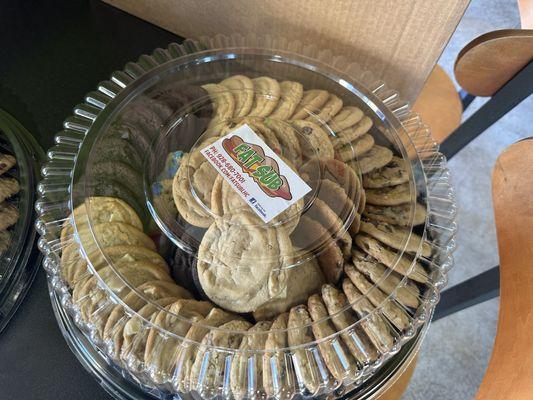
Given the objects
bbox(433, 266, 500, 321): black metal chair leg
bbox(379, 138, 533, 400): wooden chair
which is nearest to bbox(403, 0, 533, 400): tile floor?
bbox(433, 266, 500, 321): black metal chair leg

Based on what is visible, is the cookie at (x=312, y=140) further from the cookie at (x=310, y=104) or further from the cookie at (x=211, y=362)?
the cookie at (x=211, y=362)

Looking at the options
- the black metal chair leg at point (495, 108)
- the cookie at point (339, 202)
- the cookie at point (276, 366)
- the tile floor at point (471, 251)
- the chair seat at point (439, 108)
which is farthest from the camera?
the tile floor at point (471, 251)

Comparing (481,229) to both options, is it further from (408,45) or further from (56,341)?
(56,341)

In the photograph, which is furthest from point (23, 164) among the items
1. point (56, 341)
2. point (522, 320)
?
point (522, 320)

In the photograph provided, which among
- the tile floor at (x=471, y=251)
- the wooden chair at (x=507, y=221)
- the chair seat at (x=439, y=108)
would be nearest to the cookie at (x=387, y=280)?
the wooden chair at (x=507, y=221)

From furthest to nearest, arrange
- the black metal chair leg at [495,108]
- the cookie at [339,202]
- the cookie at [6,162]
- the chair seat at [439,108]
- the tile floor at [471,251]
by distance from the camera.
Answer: the tile floor at [471,251] < the chair seat at [439,108] < the black metal chair leg at [495,108] < the cookie at [6,162] < the cookie at [339,202]

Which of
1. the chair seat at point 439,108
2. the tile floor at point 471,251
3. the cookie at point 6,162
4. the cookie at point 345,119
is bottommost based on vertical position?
the tile floor at point 471,251

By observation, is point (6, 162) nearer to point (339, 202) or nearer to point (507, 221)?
point (339, 202)

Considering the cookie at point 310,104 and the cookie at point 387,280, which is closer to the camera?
the cookie at point 387,280
